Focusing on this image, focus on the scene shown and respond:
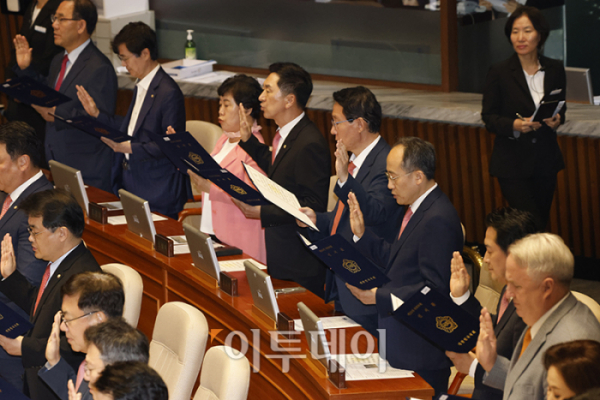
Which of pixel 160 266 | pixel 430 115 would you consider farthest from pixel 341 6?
pixel 160 266

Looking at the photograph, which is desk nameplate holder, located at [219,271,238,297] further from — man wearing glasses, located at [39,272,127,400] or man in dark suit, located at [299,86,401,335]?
man wearing glasses, located at [39,272,127,400]

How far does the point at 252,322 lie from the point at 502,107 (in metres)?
2.29

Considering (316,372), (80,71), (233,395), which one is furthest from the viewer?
(80,71)

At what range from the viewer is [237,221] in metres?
4.44

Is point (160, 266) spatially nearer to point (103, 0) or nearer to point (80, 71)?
point (80, 71)

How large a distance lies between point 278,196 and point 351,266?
22.8 inches

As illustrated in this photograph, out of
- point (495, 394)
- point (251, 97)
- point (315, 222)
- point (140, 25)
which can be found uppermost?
point (140, 25)

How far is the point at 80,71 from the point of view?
215 inches

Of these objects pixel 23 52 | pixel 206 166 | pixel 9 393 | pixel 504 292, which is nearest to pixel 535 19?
pixel 206 166

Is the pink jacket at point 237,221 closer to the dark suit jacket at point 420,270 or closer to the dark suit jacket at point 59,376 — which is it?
the dark suit jacket at point 420,270

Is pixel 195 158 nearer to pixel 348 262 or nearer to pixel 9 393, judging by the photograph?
pixel 348 262

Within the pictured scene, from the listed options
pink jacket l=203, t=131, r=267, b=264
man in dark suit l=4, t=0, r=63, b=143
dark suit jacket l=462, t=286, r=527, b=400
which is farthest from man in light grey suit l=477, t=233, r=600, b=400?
man in dark suit l=4, t=0, r=63, b=143

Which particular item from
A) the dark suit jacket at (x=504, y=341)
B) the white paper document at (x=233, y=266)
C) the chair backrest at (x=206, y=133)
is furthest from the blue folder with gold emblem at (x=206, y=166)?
the chair backrest at (x=206, y=133)

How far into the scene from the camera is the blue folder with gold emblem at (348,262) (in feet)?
9.48
